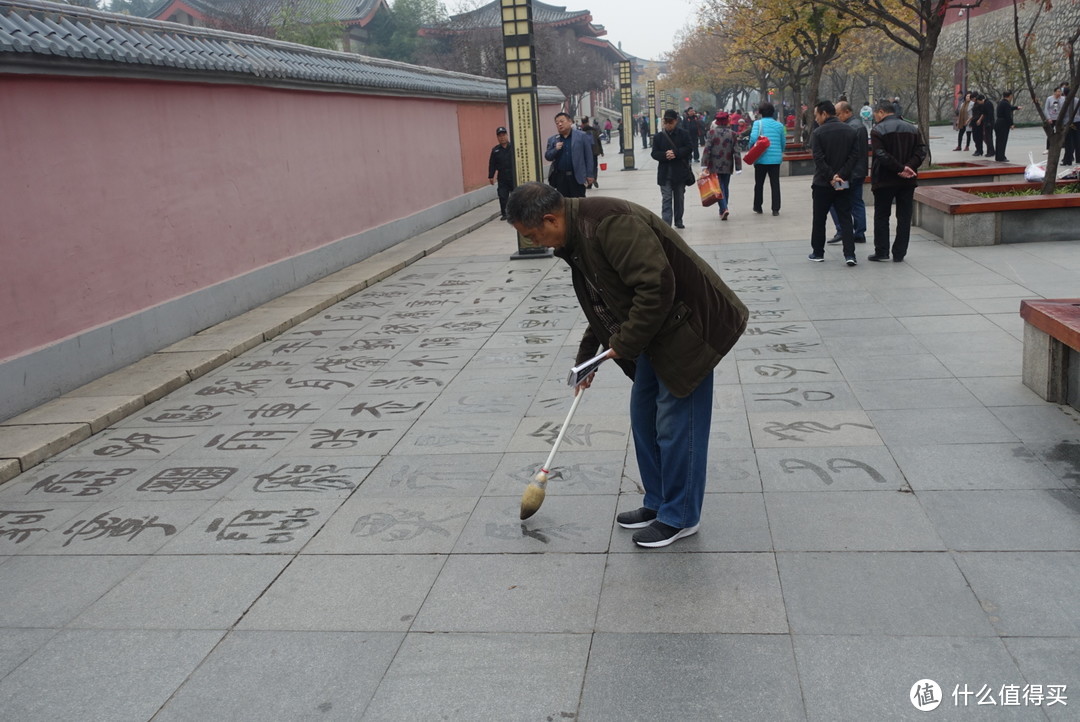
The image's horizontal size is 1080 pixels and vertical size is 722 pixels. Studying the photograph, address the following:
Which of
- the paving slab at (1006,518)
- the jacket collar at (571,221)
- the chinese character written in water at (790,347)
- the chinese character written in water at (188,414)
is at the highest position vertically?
the jacket collar at (571,221)

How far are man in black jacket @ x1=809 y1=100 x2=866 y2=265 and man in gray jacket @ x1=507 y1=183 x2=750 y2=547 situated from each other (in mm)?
6406

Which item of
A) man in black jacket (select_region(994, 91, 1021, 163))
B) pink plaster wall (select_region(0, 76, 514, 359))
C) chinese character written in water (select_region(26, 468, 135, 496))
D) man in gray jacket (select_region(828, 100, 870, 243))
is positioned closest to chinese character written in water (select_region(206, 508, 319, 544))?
chinese character written in water (select_region(26, 468, 135, 496))

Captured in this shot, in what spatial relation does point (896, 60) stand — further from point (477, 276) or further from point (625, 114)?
point (477, 276)

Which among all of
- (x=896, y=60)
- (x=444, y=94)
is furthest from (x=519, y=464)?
(x=896, y=60)

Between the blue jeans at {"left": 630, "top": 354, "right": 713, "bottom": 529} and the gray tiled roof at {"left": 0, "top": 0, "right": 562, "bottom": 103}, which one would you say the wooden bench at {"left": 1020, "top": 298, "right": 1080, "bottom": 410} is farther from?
the gray tiled roof at {"left": 0, "top": 0, "right": 562, "bottom": 103}

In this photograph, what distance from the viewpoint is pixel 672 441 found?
3803 millimetres

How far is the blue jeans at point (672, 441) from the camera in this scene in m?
3.79

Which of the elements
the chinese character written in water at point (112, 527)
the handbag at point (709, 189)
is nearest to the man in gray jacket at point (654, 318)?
the chinese character written in water at point (112, 527)

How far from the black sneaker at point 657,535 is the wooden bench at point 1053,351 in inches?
97.3

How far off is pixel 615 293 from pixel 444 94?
15.2 metres

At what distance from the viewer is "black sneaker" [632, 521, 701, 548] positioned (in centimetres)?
388

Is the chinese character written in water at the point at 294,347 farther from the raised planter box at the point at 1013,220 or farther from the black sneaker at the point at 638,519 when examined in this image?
the raised planter box at the point at 1013,220

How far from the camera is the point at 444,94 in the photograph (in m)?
17.9

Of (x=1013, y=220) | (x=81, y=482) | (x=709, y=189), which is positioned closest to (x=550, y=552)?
(x=81, y=482)
